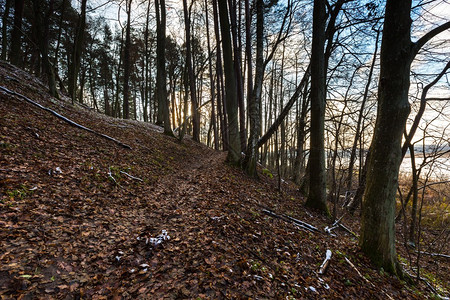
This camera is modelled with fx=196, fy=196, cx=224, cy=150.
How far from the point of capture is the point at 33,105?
7.07 metres

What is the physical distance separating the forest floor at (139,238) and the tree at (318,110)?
0.86 m

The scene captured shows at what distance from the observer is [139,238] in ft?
11.0

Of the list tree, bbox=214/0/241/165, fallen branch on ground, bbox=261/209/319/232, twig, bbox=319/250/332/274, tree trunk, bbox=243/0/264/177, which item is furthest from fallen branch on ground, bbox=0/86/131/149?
twig, bbox=319/250/332/274

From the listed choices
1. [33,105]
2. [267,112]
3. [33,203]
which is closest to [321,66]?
[33,203]

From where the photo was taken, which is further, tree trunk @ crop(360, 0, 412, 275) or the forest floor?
tree trunk @ crop(360, 0, 412, 275)

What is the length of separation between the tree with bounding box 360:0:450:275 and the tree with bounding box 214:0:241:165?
16.6ft

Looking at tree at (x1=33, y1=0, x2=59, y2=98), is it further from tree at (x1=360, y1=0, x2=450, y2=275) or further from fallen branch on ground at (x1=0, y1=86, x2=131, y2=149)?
tree at (x1=360, y1=0, x2=450, y2=275)

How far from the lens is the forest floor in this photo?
95.3 inches

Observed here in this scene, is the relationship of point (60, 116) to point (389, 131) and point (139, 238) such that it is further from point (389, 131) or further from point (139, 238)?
point (389, 131)

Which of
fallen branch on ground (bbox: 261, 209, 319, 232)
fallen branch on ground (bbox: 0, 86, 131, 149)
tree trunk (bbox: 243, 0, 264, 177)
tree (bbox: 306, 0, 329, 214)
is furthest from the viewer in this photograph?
tree trunk (bbox: 243, 0, 264, 177)

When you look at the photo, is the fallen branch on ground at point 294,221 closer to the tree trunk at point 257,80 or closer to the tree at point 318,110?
the tree at point 318,110

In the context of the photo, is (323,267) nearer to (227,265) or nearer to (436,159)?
(227,265)

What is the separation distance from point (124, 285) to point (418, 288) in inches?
212

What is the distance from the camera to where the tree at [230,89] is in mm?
7625
